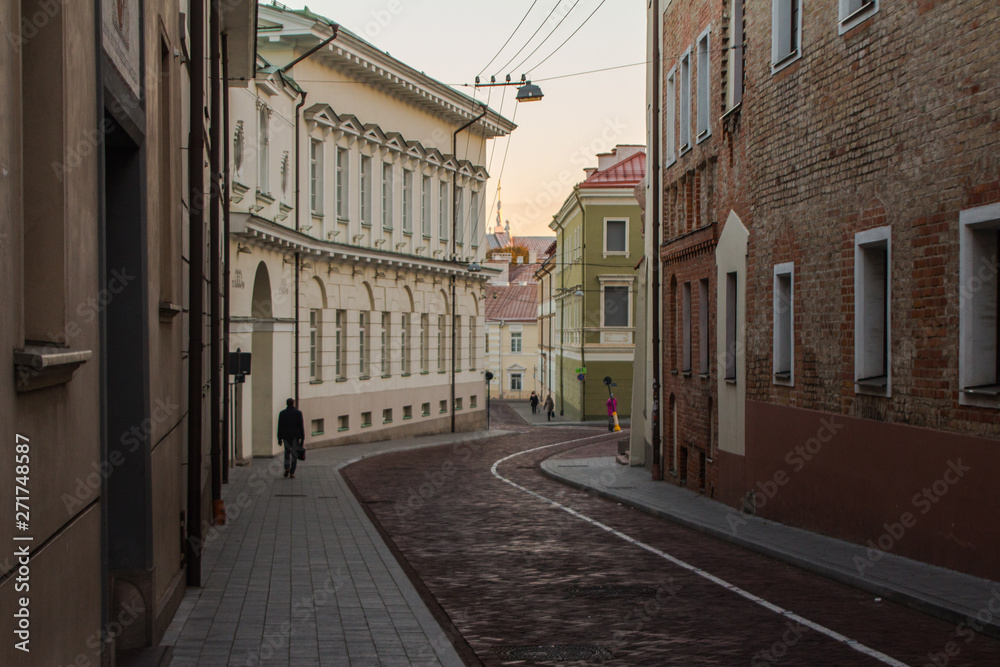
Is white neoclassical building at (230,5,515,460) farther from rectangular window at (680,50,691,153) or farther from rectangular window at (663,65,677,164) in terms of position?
rectangular window at (680,50,691,153)

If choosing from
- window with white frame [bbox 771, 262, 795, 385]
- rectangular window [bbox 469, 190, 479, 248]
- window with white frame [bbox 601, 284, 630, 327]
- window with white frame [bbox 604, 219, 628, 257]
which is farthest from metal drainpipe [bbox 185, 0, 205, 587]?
window with white frame [bbox 604, 219, 628, 257]

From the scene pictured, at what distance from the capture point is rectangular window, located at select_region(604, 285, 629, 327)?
6200 cm

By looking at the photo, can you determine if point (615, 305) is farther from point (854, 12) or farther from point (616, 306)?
point (854, 12)

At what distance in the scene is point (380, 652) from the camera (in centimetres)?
861

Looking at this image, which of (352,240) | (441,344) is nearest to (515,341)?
(441,344)

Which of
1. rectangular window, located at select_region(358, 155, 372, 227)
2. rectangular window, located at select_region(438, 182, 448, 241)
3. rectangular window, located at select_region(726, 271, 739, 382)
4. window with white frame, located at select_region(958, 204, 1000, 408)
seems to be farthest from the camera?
rectangular window, located at select_region(438, 182, 448, 241)

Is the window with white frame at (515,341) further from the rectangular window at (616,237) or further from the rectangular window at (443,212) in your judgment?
the rectangular window at (443,212)

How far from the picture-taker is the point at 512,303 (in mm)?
105812

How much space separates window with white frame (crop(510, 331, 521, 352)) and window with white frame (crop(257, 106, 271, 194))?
7304 cm

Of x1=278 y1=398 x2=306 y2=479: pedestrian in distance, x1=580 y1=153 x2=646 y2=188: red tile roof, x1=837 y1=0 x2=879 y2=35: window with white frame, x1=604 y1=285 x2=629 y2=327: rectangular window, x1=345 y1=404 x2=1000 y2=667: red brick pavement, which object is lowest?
x1=345 y1=404 x2=1000 y2=667: red brick pavement

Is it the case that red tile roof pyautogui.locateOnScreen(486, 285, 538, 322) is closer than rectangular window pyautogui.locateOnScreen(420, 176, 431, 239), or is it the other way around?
rectangular window pyautogui.locateOnScreen(420, 176, 431, 239)

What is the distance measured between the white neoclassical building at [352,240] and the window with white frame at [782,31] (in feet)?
45.3

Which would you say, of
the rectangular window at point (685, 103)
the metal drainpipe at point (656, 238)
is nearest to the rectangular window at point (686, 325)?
the metal drainpipe at point (656, 238)

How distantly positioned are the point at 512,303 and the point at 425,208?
2388 inches
